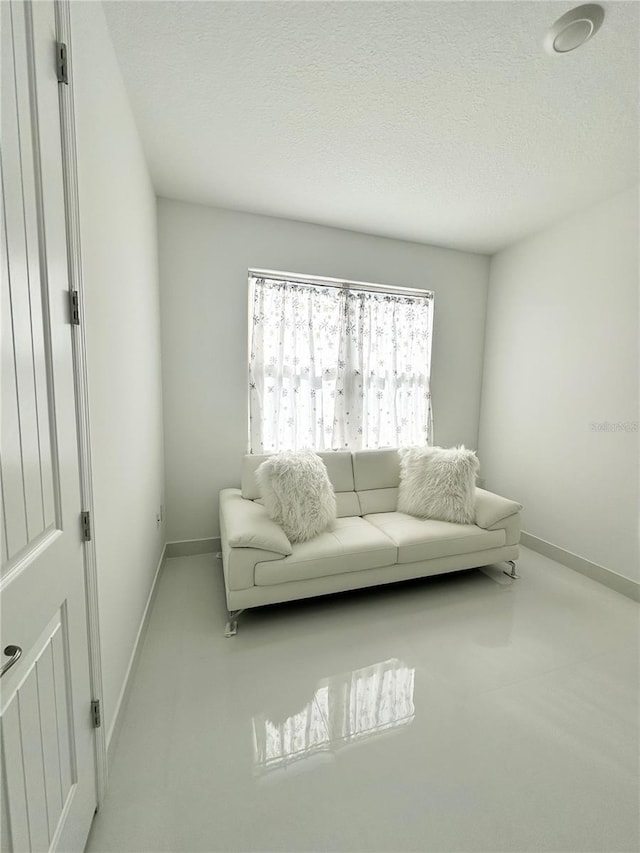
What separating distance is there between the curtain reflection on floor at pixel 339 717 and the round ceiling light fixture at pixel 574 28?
9.48 ft

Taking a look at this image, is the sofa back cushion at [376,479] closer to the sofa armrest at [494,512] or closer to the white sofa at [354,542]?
the white sofa at [354,542]

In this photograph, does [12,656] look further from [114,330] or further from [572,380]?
[572,380]

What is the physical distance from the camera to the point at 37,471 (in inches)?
32.1

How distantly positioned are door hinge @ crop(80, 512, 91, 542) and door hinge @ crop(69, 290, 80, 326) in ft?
1.93

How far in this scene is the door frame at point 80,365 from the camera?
3.12 feet

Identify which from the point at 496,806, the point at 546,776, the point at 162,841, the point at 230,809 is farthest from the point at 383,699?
the point at 162,841

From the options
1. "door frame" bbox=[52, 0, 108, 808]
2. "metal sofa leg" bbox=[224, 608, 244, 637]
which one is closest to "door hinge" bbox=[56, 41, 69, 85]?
"door frame" bbox=[52, 0, 108, 808]

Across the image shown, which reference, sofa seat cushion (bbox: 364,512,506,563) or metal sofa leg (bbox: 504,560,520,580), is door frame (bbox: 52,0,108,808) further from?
metal sofa leg (bbox: 504,560,520,580)

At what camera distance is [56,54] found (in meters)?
0.91

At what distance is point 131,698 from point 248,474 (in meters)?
1.49

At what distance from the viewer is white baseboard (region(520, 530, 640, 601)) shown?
2449 mm

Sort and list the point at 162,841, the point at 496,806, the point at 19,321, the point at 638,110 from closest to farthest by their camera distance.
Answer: the point at 19,321 < the point at 162,841 < the point at 496,806 < the point at 638,110

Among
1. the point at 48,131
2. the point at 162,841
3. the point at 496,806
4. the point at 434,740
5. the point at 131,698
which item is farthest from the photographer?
the point at 131,698

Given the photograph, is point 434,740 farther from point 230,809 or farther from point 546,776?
point 230,809
